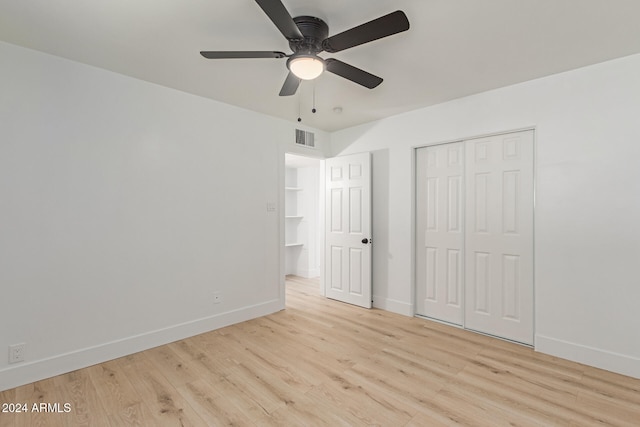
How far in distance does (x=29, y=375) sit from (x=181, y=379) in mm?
1150

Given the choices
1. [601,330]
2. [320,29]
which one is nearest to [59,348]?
[320,29]

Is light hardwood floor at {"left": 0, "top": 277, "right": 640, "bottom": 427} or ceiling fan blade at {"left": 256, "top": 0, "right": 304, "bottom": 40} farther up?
ceiling fan blade at {"left": 256, "top": 0, "right": 304, "bottom": 40}

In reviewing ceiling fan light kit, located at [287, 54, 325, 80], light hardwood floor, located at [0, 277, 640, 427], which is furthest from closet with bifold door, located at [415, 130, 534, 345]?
ceiling fan light kit, located at [287, 54, 325, 80]

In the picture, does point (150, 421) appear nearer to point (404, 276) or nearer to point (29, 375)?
point (29, 375)

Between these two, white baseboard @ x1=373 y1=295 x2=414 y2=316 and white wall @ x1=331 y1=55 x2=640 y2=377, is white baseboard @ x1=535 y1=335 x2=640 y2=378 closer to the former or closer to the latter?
white wall @ x1=331 y1=55 x2=640 y2=377

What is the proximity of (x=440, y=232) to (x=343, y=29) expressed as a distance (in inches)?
98.9

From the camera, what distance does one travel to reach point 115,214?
278cm

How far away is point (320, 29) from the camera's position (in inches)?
78.8

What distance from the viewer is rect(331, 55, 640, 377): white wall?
246cm

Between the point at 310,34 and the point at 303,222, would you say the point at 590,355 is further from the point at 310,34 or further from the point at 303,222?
the point at 303,222

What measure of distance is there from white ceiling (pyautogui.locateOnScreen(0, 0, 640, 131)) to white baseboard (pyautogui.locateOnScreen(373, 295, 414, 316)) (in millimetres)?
2565

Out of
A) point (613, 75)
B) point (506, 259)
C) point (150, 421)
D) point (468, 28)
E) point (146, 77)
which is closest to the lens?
point (150, 421)

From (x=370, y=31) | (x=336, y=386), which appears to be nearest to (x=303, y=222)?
(x=336, y=386)

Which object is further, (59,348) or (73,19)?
(59,348)
